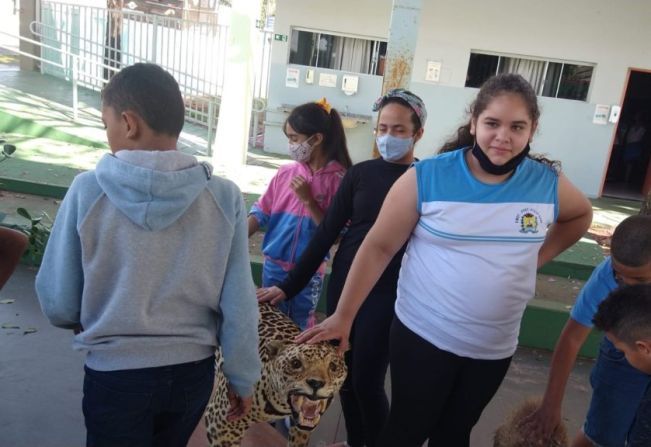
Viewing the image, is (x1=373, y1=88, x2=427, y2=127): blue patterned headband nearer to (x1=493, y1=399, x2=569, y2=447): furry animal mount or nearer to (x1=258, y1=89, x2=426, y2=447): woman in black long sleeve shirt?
(x1=258, y1=89, x2=426, y2=447): woman in black long sleeve shirt

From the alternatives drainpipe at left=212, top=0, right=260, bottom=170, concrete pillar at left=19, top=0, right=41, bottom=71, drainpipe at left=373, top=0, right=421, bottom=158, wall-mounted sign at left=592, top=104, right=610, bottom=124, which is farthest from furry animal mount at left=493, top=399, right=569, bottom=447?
concrete pillar at left=19, top=0, right=41, bottom=71

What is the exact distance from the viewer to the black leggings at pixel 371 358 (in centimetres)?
233

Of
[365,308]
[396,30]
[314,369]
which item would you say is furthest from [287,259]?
[396,30]

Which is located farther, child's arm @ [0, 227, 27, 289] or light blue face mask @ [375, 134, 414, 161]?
light blue face mask @ [375, 134, 414, 161]

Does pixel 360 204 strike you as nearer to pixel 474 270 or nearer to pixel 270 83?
pixel 474 270

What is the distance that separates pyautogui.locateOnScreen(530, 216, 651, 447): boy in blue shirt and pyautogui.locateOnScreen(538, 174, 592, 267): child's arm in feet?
0.46

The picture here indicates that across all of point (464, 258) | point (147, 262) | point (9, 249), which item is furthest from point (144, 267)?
point (464, 258)

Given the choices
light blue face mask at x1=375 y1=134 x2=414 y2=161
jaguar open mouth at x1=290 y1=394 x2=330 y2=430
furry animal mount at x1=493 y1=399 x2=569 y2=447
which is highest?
light blue face mask at x1=375 y1=134 x2=414 y2=161

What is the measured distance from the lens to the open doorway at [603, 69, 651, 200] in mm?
11516

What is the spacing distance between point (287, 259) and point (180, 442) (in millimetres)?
1142

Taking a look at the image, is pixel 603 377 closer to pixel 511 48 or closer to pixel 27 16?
pixel 511 48

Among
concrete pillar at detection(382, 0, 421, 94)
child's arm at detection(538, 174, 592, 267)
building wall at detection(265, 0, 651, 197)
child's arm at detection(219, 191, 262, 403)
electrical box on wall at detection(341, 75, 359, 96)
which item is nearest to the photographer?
child's arm at detection(219, 191, 262, 403)

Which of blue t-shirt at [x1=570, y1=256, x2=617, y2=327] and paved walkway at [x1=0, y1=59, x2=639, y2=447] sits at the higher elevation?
blue t-shirt at [x1=570, y1=256, x2=617, y2=327]

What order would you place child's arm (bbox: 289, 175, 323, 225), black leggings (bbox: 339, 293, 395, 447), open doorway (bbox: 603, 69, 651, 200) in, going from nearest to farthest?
1. black leggings (bbox: 339, 293, 395, 447)
2. child's arm (bbox: 289, 175, 323, 225)
3. open doorway (bbox: 603, 69, 651, 200)
